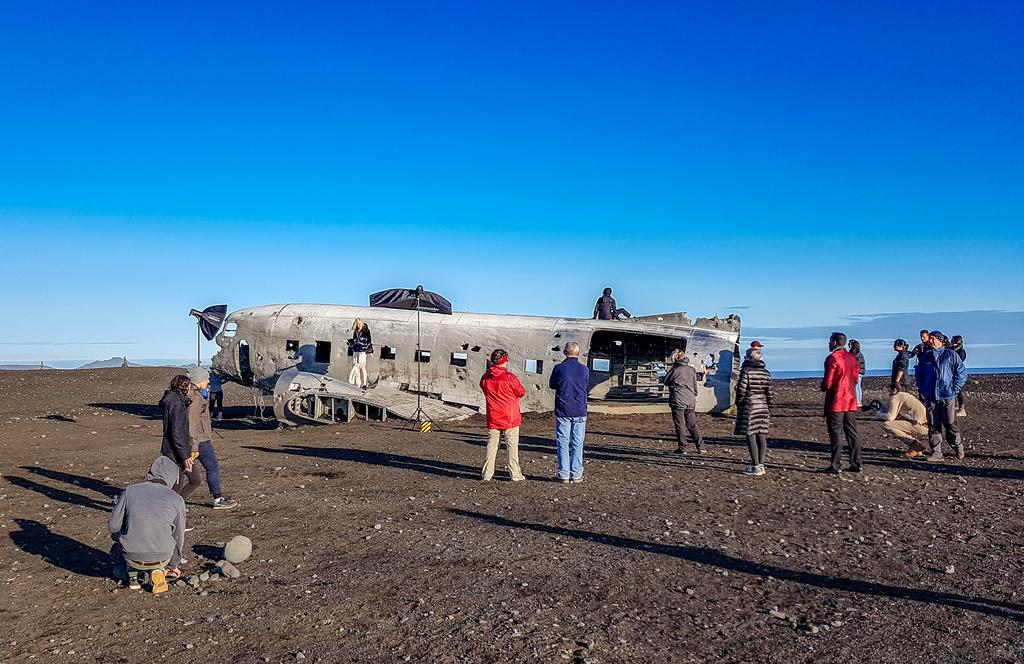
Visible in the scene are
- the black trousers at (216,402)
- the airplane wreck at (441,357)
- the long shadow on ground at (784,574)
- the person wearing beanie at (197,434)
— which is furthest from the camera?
the black trousers at (216,402)

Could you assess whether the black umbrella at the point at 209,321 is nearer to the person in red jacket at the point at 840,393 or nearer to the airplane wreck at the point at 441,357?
the airplane wreck at the point at 441,357

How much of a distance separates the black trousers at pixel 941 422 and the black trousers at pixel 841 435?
250 cm

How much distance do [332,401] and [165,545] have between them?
45.6 feet

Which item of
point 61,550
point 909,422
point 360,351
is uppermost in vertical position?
point 360,351

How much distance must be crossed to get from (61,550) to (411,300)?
16.8 meters

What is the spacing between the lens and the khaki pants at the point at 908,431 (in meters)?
14.5

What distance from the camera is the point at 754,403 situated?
503 inches

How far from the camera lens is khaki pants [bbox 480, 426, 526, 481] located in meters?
12.4

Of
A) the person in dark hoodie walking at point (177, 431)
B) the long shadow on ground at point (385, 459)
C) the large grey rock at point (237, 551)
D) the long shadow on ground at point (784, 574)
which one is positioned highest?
the person in dark hoodie walking at point (177, 431)

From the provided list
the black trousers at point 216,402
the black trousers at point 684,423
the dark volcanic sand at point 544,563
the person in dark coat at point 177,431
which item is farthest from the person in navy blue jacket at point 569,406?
the black trousers at point 216,402

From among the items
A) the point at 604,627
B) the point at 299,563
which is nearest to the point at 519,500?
the point at 299,563

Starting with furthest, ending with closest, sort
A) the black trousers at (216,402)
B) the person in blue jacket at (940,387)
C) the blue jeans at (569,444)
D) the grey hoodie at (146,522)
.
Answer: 1. the black trousers at (216,402)
2. the person in blue jacket at (940,387)
3. the blue jeans at (569,444)
4. the grey hoodie at (146,522)

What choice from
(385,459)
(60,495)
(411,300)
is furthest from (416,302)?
(60,495)

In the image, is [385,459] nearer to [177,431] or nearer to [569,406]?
[569,406]
